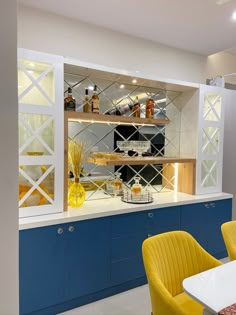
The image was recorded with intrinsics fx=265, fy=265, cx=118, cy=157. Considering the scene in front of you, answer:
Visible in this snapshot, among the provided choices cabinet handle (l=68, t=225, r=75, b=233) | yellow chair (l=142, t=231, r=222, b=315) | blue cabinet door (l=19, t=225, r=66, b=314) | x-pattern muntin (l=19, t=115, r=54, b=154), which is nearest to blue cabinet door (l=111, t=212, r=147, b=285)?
cabinet handle (l=68, t=225, r=75, b=233)

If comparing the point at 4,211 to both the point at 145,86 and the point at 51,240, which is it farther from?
the point at 145,86

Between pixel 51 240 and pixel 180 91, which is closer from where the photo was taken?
pixel 51 240

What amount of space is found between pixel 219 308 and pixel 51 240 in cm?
130

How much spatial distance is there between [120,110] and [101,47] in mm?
655

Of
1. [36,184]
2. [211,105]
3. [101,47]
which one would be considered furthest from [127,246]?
[101,47]

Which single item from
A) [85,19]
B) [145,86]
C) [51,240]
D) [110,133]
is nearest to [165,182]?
[110,133]

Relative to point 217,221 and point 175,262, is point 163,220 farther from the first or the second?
point 175,262

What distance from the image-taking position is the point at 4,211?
1.43m

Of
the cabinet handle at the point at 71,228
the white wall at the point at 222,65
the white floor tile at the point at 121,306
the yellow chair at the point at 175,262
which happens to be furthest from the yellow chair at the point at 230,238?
the white wall at the point at 222,65

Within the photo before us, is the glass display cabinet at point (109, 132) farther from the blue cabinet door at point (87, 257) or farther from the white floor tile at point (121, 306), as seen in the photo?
the white floor tile at point (121, 306)

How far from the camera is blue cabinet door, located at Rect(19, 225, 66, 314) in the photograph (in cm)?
189

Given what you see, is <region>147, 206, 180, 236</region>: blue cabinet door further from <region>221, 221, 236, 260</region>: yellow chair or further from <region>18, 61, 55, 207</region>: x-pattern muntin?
<region>18, 61, 55, 207</region>: x-pattern muntin

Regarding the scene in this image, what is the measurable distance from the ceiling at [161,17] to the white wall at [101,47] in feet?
0.28

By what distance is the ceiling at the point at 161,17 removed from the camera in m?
2.17
